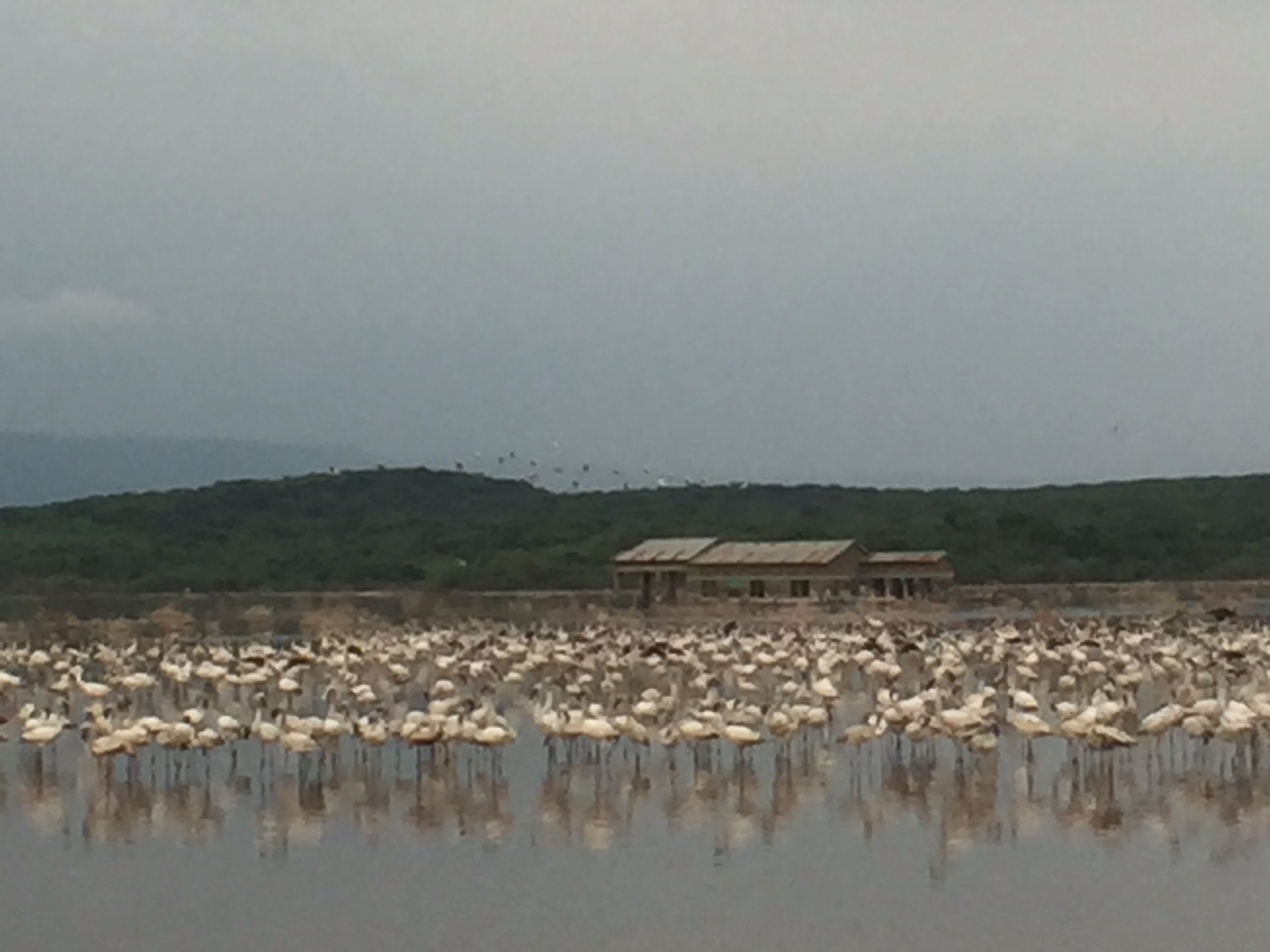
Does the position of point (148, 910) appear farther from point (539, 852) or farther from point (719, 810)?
point (719, 810)

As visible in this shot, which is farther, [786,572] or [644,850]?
[786,572]

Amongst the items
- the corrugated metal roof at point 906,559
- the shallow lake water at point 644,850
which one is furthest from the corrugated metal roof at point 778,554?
the shallow lake water at point 644,850

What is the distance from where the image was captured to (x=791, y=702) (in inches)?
960

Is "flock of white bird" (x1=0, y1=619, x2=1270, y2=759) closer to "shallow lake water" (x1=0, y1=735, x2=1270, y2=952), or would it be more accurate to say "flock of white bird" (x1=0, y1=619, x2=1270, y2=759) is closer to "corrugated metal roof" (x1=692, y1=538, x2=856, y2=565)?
"shallow lake water" (x1=0, y1=735, x2=1270, y2=952)

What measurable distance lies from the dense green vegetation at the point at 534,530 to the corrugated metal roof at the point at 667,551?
7330mm

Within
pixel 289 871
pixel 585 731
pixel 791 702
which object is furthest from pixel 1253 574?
pixel 289 871

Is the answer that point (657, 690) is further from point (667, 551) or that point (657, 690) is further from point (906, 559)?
point (667, 551)

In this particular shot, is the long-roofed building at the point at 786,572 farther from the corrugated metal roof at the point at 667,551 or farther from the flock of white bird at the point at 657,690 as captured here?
the flock of white bird at the point at 657,690

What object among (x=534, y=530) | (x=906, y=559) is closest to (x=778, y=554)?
(x=906, y=559)

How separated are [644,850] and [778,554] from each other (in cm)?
3432

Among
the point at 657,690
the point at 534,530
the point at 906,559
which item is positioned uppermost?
the point at 534,530

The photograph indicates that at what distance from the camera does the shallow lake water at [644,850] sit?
14.1 metres

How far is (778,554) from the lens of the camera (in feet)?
167

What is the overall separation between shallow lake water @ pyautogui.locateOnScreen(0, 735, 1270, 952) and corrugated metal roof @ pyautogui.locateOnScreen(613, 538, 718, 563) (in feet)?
92.6
